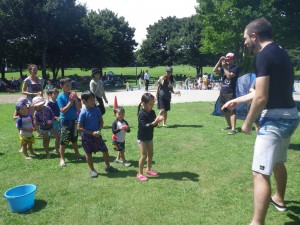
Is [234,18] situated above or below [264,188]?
above

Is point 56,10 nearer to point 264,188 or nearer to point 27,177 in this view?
point 27,177

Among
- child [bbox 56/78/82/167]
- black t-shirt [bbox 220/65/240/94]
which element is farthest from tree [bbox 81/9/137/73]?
child [bbox 56/78/82/167]

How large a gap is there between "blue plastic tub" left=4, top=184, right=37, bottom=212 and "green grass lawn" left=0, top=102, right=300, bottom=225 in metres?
0.10

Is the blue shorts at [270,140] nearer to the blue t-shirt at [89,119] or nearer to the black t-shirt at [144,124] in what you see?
the black t-shirt at [144,124]

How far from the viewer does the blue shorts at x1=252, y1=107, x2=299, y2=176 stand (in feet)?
11.2

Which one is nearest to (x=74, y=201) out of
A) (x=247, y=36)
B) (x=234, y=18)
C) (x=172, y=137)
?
(x=247, y=36)

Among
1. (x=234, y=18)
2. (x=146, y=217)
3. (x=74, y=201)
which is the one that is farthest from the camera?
(x=234, y=18)

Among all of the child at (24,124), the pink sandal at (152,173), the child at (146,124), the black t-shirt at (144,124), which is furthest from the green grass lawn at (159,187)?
the black t-shirt at (144,124)

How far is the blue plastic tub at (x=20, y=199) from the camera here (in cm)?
439

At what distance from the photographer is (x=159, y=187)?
534 centimetres

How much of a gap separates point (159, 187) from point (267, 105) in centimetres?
263

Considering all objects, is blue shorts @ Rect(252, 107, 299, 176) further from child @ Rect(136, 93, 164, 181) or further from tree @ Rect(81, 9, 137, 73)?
tree @ Rect(81, 9, 137, 73)

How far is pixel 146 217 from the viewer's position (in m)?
4.29

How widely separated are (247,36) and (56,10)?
115ft
